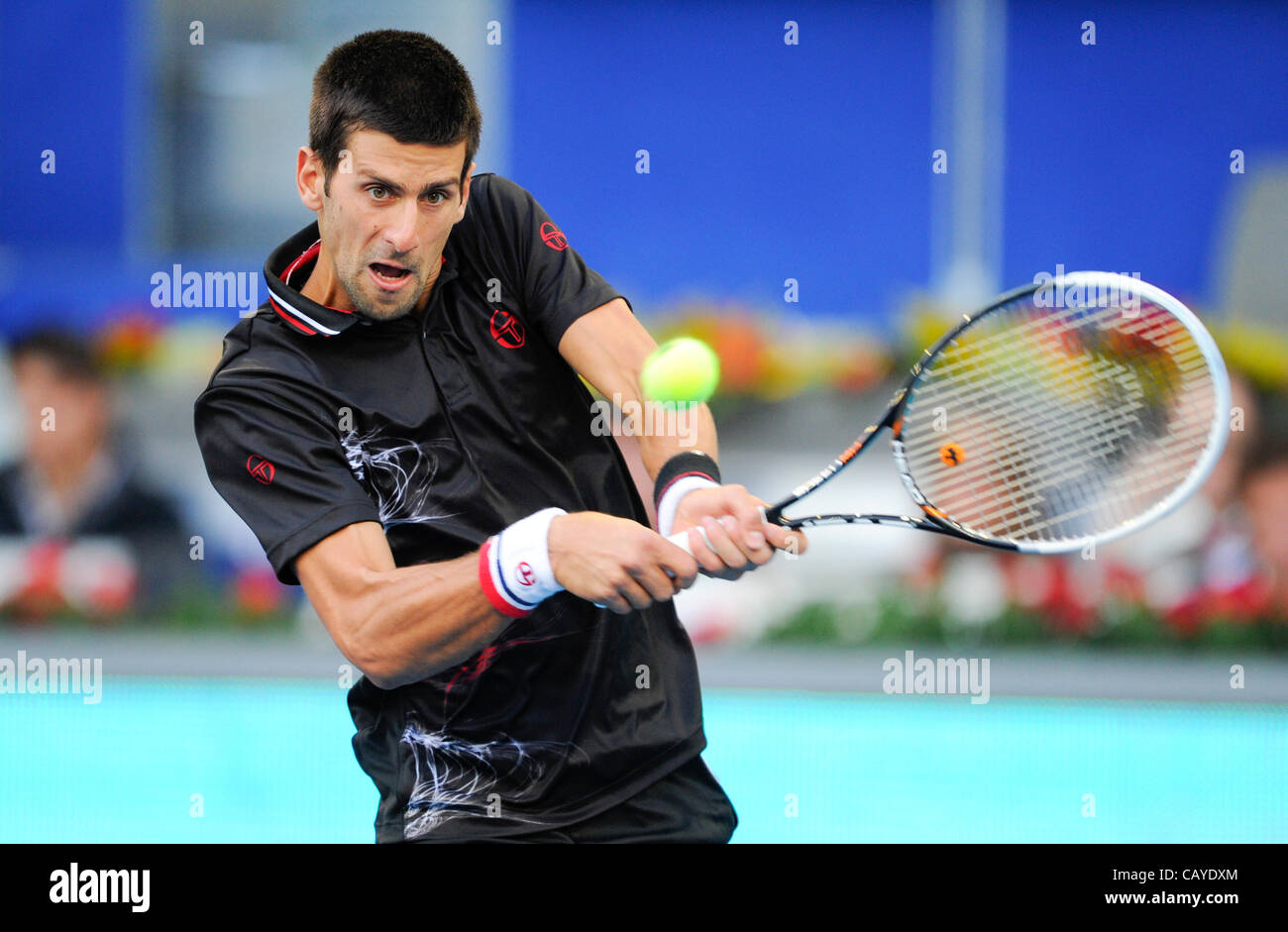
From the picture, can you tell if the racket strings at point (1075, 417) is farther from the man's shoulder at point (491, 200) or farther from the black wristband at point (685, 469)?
the man's shoulder at point (491, 200)

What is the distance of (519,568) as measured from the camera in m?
2.11

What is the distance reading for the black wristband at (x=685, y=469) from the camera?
2392 mm

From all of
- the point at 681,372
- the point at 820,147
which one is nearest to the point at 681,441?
the point at 681,372

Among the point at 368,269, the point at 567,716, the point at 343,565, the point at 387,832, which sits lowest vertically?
the point at 387,832

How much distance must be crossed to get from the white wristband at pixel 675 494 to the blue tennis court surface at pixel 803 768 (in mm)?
2634

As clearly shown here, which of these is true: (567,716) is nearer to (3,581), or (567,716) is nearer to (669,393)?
(669,393)

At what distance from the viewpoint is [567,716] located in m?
2.37

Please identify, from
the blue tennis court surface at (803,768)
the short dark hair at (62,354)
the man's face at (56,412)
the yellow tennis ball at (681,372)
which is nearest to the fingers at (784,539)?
the yellow tennis ball at (681,372)

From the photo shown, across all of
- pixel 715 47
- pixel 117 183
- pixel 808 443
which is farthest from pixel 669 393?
pixel 117 183

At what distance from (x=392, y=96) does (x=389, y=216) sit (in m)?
0.19

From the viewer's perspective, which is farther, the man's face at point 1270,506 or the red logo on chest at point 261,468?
the man's face at point 1270,506

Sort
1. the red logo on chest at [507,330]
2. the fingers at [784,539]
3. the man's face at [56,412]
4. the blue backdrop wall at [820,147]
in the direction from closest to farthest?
the fingers at [784,539] < the red logo on chest at [507,330] < the man's face at [56,412] < the blue backdrop wall at [820,147]

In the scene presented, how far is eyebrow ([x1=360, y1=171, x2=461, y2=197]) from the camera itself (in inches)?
90.6

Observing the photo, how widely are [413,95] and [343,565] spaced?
76 cm
